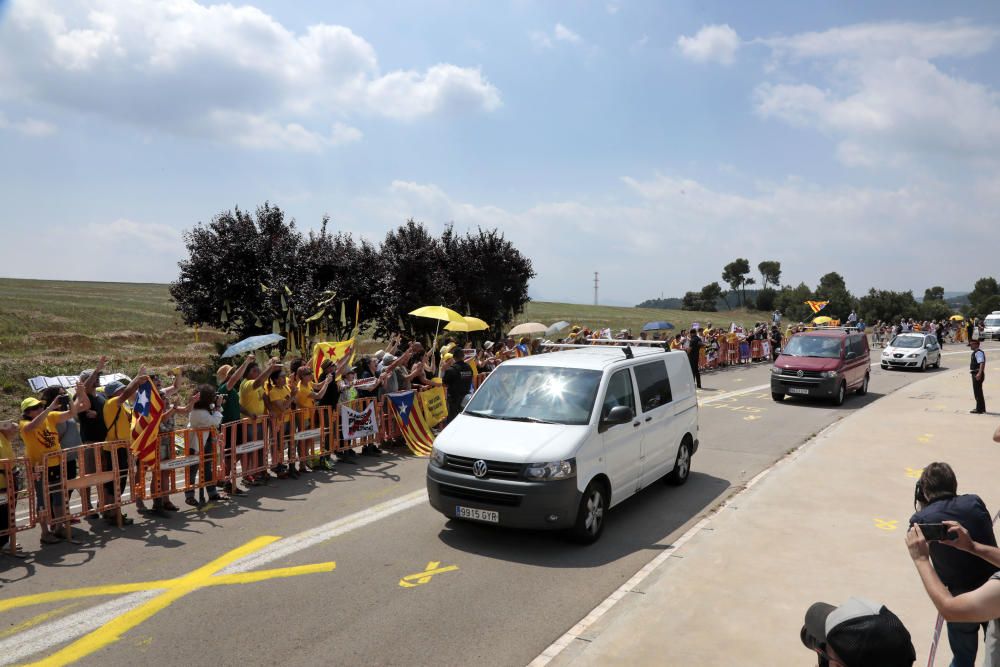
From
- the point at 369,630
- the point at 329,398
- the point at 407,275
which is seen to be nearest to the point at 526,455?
the point at 369,630

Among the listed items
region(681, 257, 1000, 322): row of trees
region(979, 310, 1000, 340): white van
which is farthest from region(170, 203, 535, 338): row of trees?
region(681, 257, 1000, 322): row of trees

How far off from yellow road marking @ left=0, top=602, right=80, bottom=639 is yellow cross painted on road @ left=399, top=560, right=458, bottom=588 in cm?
280

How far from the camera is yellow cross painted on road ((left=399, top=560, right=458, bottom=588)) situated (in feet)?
20.4

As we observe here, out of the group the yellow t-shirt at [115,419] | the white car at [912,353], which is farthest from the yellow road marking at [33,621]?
the white car at [912,353]

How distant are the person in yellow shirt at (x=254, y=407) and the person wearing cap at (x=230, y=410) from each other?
9 cm

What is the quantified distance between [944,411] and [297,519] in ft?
50.9

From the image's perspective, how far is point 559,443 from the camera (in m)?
7.00

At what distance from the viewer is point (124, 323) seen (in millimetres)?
32844

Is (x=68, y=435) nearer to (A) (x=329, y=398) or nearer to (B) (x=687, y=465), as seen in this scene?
(A) (x=329, y=398)

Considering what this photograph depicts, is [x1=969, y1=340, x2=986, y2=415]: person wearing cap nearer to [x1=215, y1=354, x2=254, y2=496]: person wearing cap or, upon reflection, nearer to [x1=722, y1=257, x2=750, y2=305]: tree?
[x1=215, y1=354, x2=254, y2=496]: person wearing cap

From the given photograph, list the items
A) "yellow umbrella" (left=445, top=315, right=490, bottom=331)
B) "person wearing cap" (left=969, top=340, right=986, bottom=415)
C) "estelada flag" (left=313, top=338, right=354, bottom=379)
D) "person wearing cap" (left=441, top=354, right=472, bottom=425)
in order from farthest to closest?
"yellow umbrella" (left=445, top=315, right=490, bottom=331)
"person wearing cap" (left=969, top=340, right=986, bottom=415)
"person wearing cap" (left=441, top=354, right=472, bottom=425)
"estelada flag" (left=313, top=338, right=354, bottom=379)

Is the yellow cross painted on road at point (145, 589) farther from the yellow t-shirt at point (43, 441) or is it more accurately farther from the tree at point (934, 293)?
the tree at point (934, 293)

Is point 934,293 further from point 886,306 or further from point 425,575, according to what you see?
point 425,575

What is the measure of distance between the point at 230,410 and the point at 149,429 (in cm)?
127
